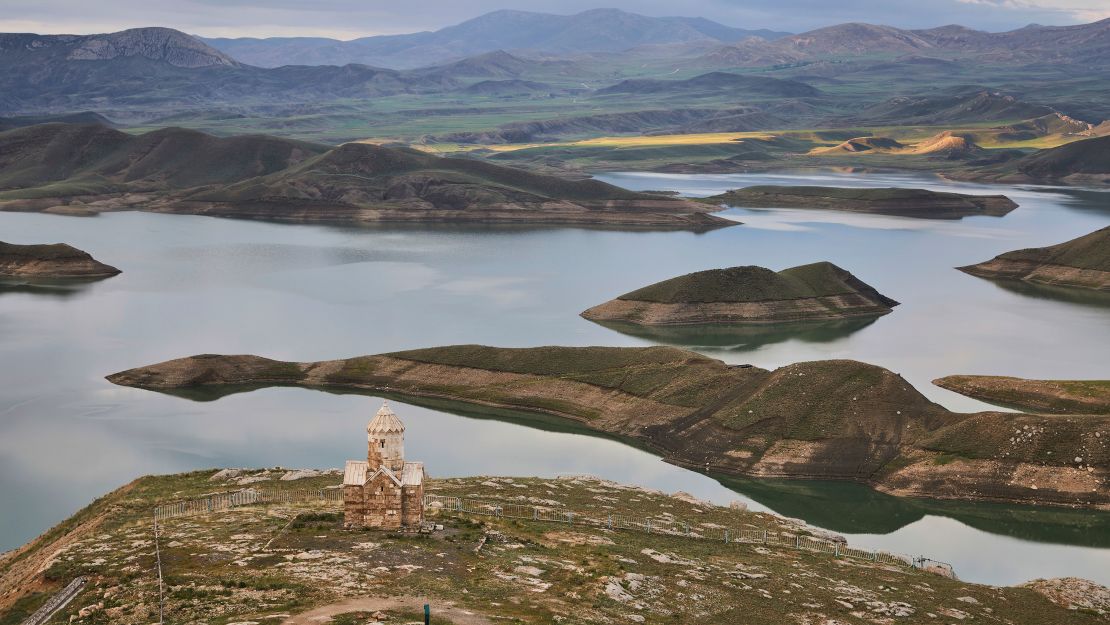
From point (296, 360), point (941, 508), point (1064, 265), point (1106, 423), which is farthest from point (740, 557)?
point (1064, 265)

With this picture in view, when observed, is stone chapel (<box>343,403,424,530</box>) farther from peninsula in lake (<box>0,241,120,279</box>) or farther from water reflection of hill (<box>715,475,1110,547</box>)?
peninsula in lake (<box>0,241,120,279</box>)

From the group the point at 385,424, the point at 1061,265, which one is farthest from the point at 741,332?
the point at 385,424

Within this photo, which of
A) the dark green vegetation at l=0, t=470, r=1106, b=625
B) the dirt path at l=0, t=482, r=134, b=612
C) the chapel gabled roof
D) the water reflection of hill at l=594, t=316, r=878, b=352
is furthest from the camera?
the water reflection of hill at l=594, t=316, r=878, b=352

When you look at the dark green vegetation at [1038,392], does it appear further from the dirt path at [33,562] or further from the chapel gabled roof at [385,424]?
the dirt path at [33,562]

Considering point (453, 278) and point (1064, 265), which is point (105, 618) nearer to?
point (453, 278)

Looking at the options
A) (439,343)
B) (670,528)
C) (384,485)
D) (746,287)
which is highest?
(384,485)

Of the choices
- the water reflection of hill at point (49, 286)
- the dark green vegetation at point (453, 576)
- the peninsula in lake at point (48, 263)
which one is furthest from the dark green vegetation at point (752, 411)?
the peninsula in lake at point (48, 263)

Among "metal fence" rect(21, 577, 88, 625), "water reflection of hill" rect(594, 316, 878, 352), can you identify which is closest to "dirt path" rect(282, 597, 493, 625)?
"metal fence" rect(21, 577, 88, 625)

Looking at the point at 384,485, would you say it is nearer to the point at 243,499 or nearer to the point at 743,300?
the point at 243,499
